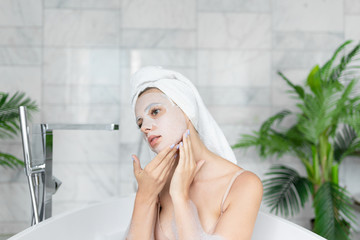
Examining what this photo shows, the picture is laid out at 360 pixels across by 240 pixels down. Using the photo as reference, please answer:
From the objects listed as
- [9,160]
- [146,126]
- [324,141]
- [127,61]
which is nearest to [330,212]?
[324,141]

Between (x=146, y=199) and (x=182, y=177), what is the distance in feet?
0.62

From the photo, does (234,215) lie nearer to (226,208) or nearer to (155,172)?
(226,208)

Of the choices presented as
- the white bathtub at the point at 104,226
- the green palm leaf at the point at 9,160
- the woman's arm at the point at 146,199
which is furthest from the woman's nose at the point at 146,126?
the green palm leaf at the point at 9,160

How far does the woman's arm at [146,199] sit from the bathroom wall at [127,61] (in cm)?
187

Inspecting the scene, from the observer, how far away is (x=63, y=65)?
3.11 metres

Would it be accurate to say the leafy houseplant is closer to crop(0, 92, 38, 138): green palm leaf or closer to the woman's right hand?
the woman's right hand

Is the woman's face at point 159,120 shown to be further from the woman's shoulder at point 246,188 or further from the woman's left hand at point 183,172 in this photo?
the woman's shoulder at point 246,188

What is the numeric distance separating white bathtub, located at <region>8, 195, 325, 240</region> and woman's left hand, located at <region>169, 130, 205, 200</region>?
531mm

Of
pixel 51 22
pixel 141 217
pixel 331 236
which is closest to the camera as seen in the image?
pixel 141 217

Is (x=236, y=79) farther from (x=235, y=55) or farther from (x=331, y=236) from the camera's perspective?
(x=331, y=236)

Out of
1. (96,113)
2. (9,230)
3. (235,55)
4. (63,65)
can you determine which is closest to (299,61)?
(235,55)

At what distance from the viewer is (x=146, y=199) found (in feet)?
3.92

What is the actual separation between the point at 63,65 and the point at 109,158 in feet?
3.07

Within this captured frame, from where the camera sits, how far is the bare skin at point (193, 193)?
A: 41.6 inches
